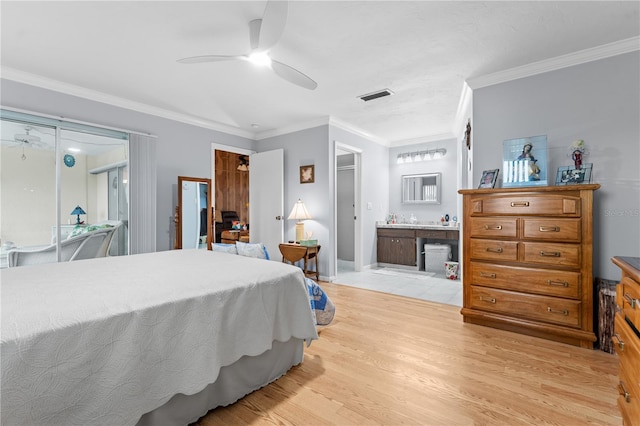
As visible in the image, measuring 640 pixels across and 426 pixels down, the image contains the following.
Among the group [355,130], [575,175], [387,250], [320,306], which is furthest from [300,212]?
[575,175]

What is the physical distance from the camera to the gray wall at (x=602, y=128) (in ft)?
8.09

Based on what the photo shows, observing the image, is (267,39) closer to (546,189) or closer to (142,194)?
(546,189)

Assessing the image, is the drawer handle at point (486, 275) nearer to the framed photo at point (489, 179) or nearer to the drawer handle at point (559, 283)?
the drawer handle at point (559, 283)

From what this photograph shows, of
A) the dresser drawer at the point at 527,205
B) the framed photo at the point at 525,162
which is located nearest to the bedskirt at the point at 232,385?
the dresser drawer at the point at 527,205

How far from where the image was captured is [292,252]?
4.48m

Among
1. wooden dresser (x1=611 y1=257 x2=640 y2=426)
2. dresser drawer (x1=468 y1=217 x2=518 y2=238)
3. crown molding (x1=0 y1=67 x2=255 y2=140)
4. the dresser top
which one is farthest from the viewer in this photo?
crown molding (x1=0 y1=67 x2=255 y2=140)

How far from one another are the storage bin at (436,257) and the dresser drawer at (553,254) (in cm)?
262

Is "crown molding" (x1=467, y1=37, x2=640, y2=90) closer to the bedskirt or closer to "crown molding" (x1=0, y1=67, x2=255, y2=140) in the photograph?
the bedskirt

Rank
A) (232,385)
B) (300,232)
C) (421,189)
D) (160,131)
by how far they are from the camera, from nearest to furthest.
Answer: (232,385) < (160,131) < (300,232) < (421,189)

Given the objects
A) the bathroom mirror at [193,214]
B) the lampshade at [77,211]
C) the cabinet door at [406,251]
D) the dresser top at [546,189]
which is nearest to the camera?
the dresser top at [546,189]

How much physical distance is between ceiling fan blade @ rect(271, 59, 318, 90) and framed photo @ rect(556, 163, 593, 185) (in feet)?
7.74

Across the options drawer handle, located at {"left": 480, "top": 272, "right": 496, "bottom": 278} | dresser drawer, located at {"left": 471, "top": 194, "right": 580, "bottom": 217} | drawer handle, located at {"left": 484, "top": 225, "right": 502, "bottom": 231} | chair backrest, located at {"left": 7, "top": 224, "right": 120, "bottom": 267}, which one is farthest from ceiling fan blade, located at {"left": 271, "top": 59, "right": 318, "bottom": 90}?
chair backrest, located at {"left": 7, "top": 224, "right": 120, "bottom": 267}

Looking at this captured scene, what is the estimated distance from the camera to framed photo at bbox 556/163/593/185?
253cm

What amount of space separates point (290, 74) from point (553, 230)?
2560 millimetres
